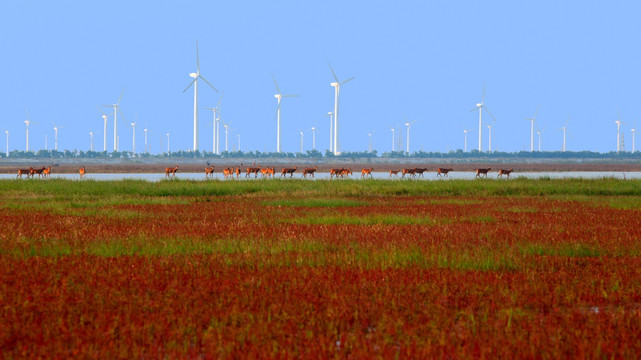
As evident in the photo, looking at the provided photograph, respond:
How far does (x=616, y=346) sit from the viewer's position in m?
9.15

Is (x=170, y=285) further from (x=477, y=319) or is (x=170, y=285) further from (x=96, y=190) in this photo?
(x=96, y=190)

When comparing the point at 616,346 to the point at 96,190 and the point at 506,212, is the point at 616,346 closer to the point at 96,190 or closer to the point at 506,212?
the point at 506,212

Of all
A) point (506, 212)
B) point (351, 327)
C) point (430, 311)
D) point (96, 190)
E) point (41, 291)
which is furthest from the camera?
point (96, 190)

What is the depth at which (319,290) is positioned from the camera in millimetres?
12633

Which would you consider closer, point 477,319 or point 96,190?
point 477,319

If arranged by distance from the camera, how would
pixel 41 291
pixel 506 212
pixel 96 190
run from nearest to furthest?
pixel 41 291 → pixel 506 212 → pixel 96 190

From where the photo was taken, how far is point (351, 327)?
10.4 meters

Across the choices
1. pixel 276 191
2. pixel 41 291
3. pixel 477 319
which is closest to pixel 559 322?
pixel 477 319

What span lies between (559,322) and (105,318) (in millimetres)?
6249

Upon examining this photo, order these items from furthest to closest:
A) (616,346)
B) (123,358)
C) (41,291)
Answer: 1. (41,291)
2. (616,346)
3. (123,358)

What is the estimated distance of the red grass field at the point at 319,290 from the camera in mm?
9281

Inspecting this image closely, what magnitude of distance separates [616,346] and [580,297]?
3.42 metres

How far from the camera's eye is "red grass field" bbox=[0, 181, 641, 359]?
928 cm

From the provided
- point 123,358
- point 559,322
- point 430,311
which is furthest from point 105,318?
point 559,322
